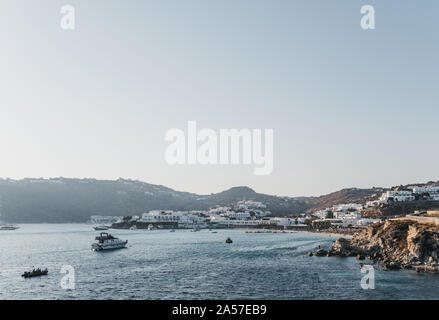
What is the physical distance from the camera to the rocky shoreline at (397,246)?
57.0 meters

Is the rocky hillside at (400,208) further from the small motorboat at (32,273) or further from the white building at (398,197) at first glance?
the small motorboat at (32,273)

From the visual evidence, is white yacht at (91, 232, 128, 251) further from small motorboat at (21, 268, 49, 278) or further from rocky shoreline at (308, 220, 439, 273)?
rocky shoreline at (308, 220, 439, 273)

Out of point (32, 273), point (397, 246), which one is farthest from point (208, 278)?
point (397, 246)

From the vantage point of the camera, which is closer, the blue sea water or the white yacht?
the blue sea water

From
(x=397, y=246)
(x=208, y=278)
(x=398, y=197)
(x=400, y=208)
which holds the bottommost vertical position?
(x=208, y=278)

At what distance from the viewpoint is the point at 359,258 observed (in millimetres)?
67812

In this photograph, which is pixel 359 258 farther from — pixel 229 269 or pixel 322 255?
pixel 229 269

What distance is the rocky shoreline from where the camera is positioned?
187ft

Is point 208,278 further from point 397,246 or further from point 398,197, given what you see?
point 398,197

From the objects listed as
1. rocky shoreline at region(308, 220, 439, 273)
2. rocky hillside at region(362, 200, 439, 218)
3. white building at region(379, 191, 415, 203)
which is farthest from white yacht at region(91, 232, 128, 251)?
white building at region(379, 191, 415, 203)

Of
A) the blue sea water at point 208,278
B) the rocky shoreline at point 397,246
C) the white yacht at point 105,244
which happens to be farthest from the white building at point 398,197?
the white yacht at point 105,244

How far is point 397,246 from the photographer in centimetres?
6662
